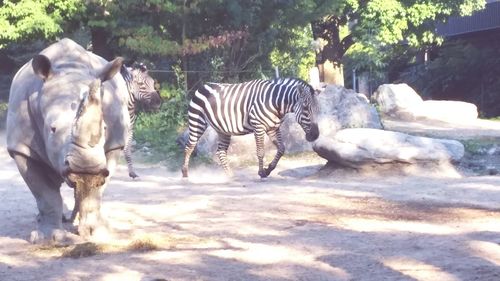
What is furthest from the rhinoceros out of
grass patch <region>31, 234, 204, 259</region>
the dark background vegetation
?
the dark background vegetation

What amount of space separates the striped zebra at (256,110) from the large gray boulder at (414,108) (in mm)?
14681

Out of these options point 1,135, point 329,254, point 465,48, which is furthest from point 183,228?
point 465,48

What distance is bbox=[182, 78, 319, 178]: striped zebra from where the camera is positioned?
48.5ft

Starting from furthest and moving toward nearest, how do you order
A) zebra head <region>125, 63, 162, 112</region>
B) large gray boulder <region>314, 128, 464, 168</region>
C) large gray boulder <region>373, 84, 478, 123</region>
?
large gray boulder <region>373, 84, 478, 123</region>
zebra head <region>125, 63, 162, 112</region>
large gray boulder <region>314, 128, 464, 168</region>

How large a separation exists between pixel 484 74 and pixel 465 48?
1.33m

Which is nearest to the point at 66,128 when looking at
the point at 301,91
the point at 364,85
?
the point at 301,91

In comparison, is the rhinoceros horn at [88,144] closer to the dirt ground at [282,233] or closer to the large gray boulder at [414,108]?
the dirt ground at [282,233]

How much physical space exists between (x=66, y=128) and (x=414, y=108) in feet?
79.2

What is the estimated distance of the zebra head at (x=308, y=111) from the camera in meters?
14.7

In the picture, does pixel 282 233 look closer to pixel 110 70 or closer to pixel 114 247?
pixel 114 247

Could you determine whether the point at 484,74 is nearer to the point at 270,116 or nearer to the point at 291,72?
the point at 291,72

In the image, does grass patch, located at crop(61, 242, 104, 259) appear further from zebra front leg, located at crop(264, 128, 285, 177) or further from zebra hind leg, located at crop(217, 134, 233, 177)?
zebra hind leg, located at crop(217, 134, 233, 177)

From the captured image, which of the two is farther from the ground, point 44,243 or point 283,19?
point 283,19

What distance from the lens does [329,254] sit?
7.32 m
